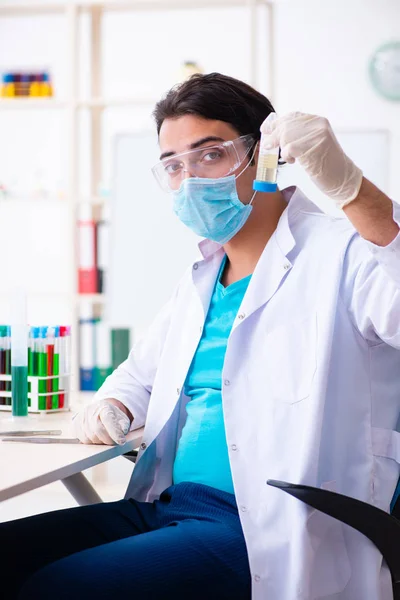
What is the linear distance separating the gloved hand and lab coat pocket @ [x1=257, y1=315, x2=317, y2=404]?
0.32 meters

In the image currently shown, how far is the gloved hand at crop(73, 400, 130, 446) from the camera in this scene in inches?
61.7

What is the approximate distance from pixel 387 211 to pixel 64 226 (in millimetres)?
3196

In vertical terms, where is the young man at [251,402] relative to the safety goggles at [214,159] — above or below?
below

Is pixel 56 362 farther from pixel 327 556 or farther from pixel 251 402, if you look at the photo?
pixel 327 556

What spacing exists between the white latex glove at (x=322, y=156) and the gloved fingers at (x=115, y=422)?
637 mm

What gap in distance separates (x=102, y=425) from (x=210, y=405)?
220 millimetres

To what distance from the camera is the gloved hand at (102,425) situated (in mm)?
1567

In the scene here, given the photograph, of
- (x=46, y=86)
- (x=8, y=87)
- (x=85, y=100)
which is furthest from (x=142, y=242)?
(x=8, y=87)

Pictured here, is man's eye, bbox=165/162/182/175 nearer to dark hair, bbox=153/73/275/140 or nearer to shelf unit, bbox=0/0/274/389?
dark hair, bbox=153/73/275/140

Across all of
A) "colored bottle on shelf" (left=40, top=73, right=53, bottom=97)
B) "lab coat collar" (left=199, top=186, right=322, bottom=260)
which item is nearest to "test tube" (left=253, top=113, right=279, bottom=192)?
"lab coat collar" (left=199, top=186, right=322, bottom=260)

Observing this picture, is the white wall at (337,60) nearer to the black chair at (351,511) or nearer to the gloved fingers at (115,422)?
the gloved fingers at (115,422)

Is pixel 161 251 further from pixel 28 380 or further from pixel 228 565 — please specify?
pixel 228 565

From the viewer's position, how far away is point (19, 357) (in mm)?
1846

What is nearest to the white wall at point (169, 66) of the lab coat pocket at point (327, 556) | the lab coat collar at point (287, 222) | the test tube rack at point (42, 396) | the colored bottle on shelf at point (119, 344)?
the colored bottle on shelf at point (119, 344)
